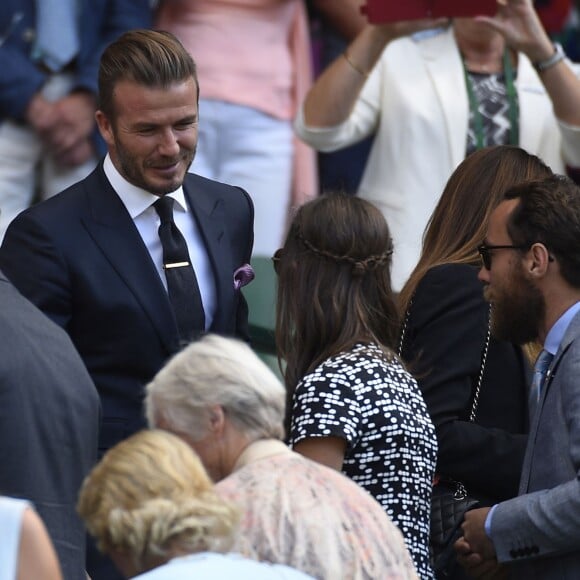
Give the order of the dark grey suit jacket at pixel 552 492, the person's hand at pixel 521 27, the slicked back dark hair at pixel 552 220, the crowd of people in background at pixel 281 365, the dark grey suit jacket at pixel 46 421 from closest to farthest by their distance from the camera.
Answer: the crowd of people in background at pixel 281 365, the dark grey suit jacket at pixel 46 421, the dark grey suit jacket at pixel 552 492, the slicked back dark hair at pixel 552 220, the person's hand at pixel 521 27

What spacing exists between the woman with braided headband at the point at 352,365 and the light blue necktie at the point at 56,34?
7.37ft

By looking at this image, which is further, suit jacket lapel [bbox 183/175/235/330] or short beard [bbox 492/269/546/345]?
suit jacket lapel [bbox 183/175/235/330]

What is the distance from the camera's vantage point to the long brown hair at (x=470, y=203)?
493 cm

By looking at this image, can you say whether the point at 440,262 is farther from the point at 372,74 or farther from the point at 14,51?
the point at 14,51

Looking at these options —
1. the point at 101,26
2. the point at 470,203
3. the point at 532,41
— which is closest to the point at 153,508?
the point at 470,203

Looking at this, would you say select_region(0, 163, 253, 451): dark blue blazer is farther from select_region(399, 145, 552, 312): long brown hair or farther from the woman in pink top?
the woman in pink top

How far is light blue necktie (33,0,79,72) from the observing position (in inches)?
Result: 254

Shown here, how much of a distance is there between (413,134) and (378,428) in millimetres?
2699

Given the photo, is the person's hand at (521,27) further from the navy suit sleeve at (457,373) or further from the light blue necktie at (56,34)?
the navy suit sleeve at (457,373)

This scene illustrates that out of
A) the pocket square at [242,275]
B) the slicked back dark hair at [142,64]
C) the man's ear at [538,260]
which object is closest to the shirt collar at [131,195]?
the slicked back dark hair at [142,64]

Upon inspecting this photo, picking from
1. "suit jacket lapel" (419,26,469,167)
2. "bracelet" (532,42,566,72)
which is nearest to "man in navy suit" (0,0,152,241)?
"suit jacket lapel" (419,26,469,167)

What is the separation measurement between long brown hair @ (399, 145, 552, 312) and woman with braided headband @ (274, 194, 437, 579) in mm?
522

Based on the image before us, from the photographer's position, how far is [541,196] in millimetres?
4422

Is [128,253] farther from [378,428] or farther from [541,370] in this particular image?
[541,370]
